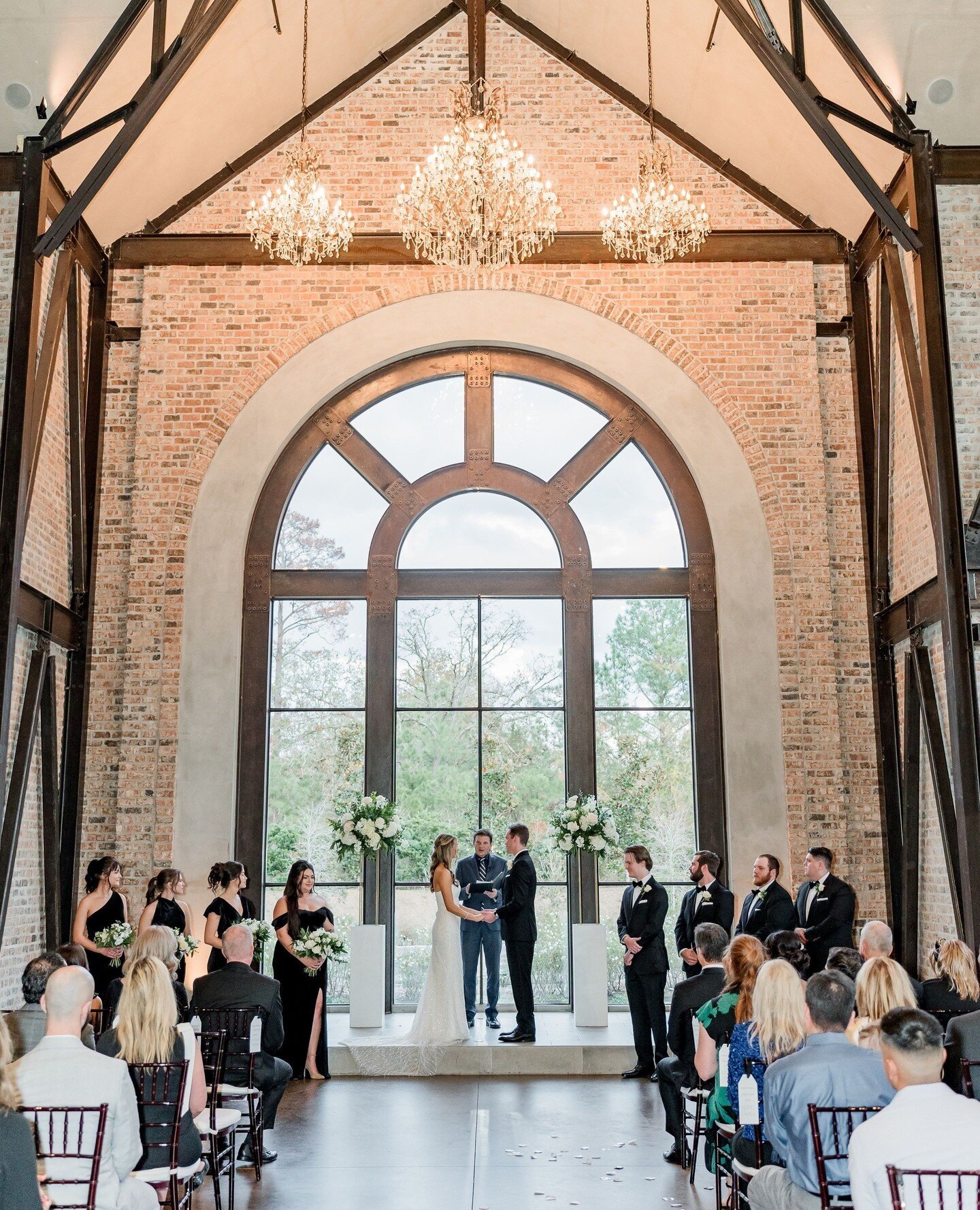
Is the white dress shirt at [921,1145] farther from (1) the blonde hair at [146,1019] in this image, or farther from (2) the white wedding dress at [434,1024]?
(2) the white wedding dress at [434,1024]

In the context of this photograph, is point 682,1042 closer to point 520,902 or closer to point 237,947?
point 237,947

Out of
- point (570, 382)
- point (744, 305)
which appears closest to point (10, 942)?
point (570, 382)

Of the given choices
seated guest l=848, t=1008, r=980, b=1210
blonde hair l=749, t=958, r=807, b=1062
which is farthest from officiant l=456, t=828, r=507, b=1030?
seated guest l=848, t=1008, r=980, b=1210

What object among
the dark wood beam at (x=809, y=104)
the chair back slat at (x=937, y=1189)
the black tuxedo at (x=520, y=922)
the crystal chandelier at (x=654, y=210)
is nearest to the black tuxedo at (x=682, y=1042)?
the chair back slat at (x=937, y=1189)

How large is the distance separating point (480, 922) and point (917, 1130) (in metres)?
7.34

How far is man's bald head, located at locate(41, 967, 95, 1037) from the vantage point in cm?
402

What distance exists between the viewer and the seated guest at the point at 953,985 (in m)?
5.95

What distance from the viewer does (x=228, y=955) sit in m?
6.61

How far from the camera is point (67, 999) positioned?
4020 mm

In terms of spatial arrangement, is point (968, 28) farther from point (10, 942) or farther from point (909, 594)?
point (10, 942)

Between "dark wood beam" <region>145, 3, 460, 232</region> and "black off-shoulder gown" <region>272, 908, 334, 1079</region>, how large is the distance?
729cm

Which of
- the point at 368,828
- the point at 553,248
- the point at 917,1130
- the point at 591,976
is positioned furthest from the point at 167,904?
the point at 553,248

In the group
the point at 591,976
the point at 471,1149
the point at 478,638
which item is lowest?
the point at 471,1149

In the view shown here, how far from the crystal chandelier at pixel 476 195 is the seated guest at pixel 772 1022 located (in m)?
5.50
